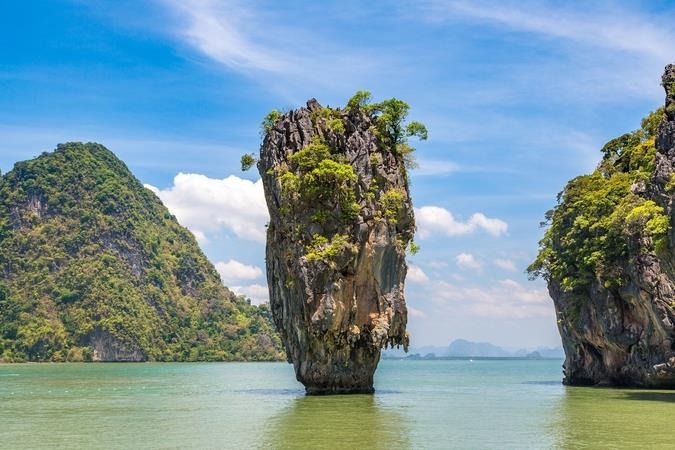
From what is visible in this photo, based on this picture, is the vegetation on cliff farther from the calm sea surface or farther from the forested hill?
the forested hill

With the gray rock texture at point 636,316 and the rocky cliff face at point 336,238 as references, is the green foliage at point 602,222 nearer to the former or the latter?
the gray rock texture at point 636,316

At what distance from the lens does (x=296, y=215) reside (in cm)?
3562

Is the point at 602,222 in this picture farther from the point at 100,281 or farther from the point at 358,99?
the point at 100,281

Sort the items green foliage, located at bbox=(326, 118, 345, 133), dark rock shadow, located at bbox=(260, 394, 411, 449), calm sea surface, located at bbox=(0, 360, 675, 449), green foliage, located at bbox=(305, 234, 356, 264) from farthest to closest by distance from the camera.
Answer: green foliage, located at bbox=(326, 118, 345, 133) → green foliage, located at bbox=(305, 234, 356, 264) → calm sea surface, located at bbox=(0, 360, 675, 449) → dark rock shadow, located at bbox=(260, 394, 411, 449)

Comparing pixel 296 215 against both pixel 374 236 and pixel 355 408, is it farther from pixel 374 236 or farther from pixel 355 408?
pixel 355 408

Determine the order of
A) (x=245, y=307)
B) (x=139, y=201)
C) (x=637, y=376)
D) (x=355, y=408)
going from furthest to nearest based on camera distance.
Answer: (x=139, y=201) → (x=245, y=307) → (x=637, y=376) → (x=355, y=408)

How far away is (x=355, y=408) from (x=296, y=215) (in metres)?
9.69

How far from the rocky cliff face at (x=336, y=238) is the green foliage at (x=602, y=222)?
10.4m

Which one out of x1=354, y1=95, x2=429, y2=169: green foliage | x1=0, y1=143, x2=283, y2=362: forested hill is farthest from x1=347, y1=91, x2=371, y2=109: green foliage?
x1=0, y1=143, x2=283, y2=362: forested hill

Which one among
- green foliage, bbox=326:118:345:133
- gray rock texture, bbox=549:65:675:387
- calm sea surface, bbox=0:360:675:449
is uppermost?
green foliage, bbox=326:118:345:133

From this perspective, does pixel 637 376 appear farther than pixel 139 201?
No

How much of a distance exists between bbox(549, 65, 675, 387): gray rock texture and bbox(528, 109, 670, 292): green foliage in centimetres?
68

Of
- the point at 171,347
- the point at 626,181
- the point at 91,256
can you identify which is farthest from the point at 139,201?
the point at 626,181

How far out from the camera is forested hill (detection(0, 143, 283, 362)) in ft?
401
